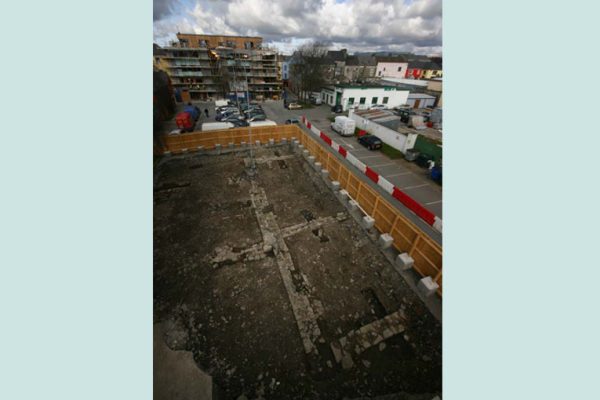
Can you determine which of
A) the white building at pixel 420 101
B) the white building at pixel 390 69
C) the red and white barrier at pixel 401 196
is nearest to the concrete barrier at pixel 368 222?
the red and white barrier at pixel 401 196

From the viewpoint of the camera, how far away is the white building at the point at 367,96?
37.4 m

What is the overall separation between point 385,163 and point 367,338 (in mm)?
17177

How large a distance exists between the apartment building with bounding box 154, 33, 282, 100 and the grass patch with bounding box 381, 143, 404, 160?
95.0ft

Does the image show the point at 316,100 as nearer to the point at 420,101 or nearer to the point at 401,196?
the point at 420,101

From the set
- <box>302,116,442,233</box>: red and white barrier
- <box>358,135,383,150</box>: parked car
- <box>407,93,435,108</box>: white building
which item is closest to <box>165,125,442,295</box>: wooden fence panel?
<box>302,116,442,233</box>: red and white barrier

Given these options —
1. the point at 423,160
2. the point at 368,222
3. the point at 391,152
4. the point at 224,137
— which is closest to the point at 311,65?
the point at 391,152

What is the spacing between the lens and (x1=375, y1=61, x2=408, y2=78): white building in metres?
71.9

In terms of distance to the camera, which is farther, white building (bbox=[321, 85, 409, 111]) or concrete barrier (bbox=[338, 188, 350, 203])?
white building (bbox=[321, 85, 409, 111])

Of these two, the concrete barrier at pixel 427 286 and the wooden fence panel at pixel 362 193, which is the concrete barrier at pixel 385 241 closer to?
the wooden fence panel at pixel 362 193

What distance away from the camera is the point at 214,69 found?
42.0 meters

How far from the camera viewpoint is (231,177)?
14258mm

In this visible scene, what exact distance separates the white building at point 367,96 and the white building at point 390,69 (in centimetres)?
4129

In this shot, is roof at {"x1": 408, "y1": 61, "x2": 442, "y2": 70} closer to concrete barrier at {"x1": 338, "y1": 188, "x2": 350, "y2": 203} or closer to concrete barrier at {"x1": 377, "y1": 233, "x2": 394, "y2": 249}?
concrete barrier at {"x1": 338, "y1": 188, "x2": 350, "y2": 203}

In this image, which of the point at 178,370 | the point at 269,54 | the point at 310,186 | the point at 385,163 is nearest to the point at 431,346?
the point at 178,370
